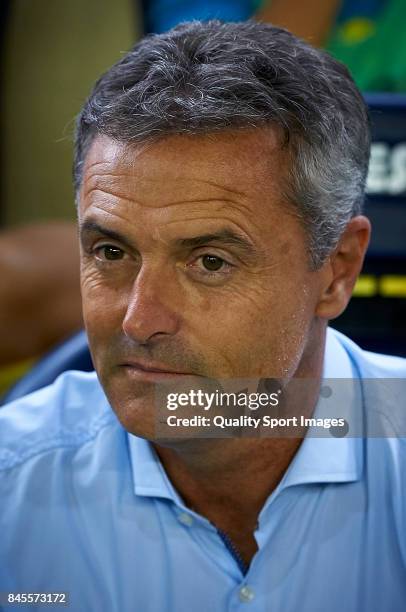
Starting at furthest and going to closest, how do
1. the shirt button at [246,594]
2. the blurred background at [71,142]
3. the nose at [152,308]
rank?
the blurred background at [71,142] < the shirt button at [246,594] < the nose at [152,308]

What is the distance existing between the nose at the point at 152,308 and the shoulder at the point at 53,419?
0.99 ft

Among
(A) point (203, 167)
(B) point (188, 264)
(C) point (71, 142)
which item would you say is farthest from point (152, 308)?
(C) point (71, 142)

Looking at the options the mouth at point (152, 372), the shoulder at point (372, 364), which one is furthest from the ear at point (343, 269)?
the mouth at point (152, 372)

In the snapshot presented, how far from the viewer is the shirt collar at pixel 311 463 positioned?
4.55ft

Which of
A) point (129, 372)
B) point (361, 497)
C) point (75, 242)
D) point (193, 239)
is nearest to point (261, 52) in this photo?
point (193, 239)

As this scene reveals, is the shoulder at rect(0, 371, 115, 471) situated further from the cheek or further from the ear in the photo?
the ear

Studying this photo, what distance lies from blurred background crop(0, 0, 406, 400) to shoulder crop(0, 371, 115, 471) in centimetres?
19

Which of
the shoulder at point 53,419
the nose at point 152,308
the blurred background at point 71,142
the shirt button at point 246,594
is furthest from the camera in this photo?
the blurred background at point 71,142

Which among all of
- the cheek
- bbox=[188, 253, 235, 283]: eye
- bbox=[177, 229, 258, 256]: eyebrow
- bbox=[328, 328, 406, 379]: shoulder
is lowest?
bbox=[328, 328, 406, 379]: shoulder

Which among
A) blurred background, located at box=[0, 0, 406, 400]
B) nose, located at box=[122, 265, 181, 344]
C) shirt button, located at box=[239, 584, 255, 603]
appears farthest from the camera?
blurred background, located at box=[0, 0, 406, 400]

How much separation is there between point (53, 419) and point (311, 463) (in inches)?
14.8

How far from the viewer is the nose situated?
3.94 feet

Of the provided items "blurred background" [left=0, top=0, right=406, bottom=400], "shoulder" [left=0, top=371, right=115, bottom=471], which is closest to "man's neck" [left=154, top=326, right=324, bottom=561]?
"shoulder" [left=0, top=371, right=115, bottom=471]

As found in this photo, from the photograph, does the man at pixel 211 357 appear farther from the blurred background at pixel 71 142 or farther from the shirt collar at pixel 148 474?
the blurred background at pixel 71 142
